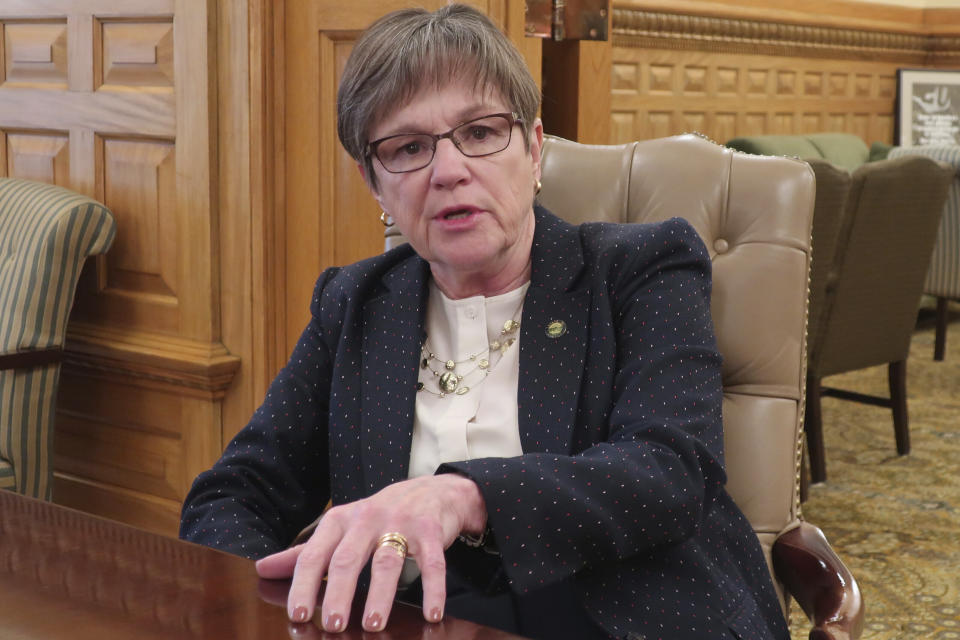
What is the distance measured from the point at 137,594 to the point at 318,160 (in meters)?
1.77

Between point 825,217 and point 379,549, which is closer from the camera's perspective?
point 379,549

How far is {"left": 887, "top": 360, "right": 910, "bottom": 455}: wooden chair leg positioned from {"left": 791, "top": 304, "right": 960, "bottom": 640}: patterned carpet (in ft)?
0.20

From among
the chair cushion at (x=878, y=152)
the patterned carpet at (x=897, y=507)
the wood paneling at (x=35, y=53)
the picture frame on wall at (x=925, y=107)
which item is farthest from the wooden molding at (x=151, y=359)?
the picture frame on wall at (x=925, y=107)

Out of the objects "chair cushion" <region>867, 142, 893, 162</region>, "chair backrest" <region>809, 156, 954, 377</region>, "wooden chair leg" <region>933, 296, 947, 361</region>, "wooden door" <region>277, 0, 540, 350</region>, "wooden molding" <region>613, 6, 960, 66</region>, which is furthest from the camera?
"chair cushion" <region>867, 142, 893, 162</region>

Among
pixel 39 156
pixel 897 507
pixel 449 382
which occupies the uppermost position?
pixel 39 156

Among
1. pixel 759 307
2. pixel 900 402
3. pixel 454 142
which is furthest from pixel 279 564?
pixel 900 402

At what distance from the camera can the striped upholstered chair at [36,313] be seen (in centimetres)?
259

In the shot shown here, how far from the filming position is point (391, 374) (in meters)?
1.50

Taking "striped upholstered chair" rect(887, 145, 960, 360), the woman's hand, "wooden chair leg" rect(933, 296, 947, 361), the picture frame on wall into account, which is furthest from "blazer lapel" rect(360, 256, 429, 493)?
the picture frame on wall

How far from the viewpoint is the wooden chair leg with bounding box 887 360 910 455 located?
3943 millimetres

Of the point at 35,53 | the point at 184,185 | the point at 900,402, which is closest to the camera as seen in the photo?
the point at 184,185

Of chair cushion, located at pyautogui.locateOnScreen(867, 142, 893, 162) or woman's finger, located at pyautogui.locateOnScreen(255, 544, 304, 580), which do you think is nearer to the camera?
woman's finger, located at pyautogui.locateOnScreen(255, 544, 304, 580)

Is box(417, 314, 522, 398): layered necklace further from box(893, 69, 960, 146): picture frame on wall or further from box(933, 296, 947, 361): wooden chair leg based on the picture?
box(893, 69, 960, 146): picture frame on wall

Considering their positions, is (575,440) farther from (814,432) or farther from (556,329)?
(814,432)
